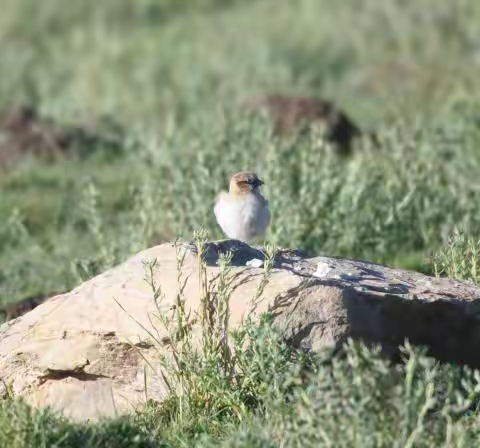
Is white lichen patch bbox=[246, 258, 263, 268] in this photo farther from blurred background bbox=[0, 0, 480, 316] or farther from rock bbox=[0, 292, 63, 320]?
rock bbox=[0, 292, 63, 320]

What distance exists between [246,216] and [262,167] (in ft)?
9.01

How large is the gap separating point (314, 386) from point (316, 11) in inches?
757

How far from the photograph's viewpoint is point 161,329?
596 centimetres

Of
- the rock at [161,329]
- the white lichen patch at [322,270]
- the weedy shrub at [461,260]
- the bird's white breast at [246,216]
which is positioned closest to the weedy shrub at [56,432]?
the rock at [161,329]

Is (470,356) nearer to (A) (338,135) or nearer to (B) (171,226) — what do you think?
(B) (171,226)

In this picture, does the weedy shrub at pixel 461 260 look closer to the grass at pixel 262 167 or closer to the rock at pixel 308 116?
the grass at pixel 262 167

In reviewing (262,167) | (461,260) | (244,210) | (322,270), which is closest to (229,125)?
(262,167)

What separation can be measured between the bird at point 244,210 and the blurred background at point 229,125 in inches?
32.1

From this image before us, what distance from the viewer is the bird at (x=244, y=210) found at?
7.77 metres

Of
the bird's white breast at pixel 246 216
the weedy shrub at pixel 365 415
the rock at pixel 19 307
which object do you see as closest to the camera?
the weedy shrub at pixel 365 415

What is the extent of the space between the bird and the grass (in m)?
1.01

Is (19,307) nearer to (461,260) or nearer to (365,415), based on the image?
(461,260)

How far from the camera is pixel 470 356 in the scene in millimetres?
6371

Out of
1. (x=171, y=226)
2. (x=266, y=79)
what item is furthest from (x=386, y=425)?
(x=266, y=79)
